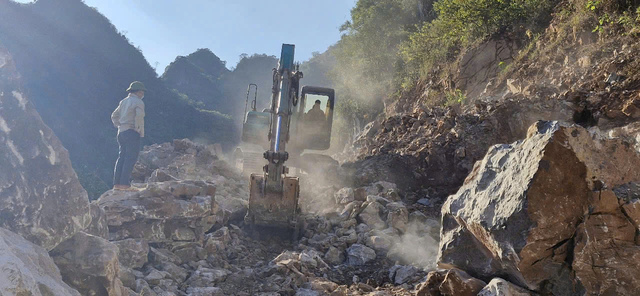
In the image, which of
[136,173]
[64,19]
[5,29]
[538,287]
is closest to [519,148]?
[538,287]

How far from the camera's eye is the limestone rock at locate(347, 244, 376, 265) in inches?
222

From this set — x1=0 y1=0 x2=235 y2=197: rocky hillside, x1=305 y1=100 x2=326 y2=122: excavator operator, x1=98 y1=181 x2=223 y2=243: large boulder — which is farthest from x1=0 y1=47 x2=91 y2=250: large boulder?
x1=0 y1=0 x2=235 y2=197: rocky hillside

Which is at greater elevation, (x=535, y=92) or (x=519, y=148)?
(x=535, y=92)

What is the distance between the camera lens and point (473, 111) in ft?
30.2

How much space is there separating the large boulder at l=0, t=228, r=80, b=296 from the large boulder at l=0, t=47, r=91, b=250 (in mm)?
179

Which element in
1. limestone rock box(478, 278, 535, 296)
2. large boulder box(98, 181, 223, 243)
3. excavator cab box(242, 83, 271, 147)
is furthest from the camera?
excavator cab box(242, 83, 271, 147)

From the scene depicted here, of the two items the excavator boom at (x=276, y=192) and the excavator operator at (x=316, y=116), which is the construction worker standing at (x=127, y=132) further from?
the excavator operator at (x=316, y=116)

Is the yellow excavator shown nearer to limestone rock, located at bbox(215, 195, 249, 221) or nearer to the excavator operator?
limestone rock, located at bbox(215, 195, 249, 221)

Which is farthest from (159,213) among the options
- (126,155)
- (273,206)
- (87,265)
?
(126,155)

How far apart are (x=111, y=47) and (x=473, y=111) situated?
22.7 m

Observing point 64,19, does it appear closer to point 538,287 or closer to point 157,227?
point 157,227

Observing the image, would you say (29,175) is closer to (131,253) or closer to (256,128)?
(131,253)

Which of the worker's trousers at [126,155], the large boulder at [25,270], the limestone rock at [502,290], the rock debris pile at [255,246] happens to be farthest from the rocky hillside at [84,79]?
the limestone rock at [502,290]

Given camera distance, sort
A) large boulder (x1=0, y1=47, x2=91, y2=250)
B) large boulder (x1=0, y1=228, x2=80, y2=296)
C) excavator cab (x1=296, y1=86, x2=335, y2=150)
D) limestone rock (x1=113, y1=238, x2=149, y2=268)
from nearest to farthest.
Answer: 1. large boulder (x1=0, y1=228, x2=80, y2=296)
2. large boulder (x1=0, y1=47, x2=91, y2=250)
3. limestone rock (x1=113, y1=238, x2=149, y2=268)
4. excavator cab (x1=296, y1=86, x2=335, y2=150)
